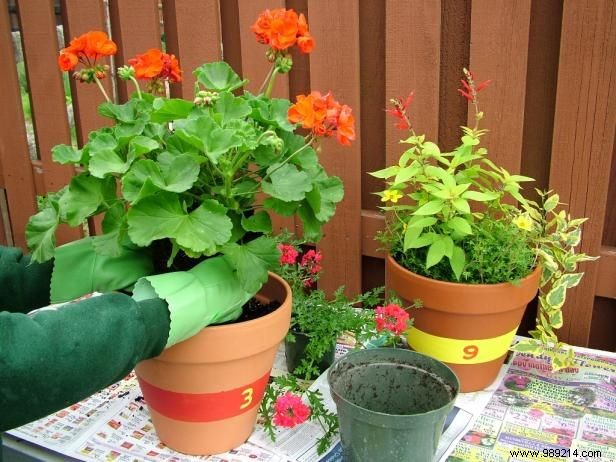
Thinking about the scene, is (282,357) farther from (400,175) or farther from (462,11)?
(462,11)

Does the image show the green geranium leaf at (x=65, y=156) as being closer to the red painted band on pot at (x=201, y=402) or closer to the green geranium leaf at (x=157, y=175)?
the green geranium leaf at (x=157, y=175)

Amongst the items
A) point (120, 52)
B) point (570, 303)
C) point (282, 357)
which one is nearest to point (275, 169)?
point (282, 357)

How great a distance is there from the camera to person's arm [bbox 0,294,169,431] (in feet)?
2.68

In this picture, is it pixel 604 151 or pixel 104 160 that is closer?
pixel 104 160

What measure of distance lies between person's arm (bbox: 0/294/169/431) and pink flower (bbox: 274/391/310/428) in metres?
0.29

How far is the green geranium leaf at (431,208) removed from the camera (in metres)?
1.23

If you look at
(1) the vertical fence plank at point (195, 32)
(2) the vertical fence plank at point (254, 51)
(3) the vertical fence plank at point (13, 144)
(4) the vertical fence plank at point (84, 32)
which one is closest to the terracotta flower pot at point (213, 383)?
(2) the vertical fence plank at point (254, 51)

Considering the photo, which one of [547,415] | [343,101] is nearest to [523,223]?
[547,415]

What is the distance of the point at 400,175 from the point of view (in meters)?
1.29

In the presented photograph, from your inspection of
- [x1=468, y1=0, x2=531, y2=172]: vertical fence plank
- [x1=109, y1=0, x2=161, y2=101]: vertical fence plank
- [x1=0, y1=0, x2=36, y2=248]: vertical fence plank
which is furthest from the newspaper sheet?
[x1=0, y1=0, x2=36, y2=248]: vertical fence plank

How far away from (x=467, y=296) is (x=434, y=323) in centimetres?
10

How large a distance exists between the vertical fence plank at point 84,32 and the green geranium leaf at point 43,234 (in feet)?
3.25

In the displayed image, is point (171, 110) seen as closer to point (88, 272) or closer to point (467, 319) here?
point (88, 272)

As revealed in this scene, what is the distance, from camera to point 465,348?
1270mm
